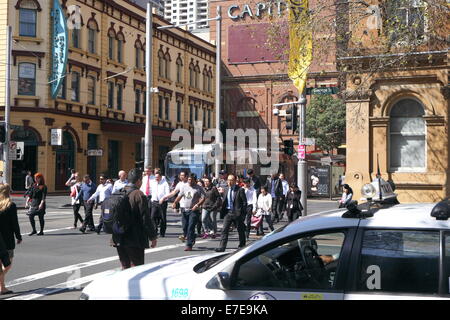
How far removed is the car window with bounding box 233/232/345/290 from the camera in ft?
13.6

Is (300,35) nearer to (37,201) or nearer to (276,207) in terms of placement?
(276,207)

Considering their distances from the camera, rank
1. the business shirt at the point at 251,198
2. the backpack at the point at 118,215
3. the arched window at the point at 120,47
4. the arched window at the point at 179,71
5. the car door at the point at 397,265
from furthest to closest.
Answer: the arched window at the point at 179,71 < the arched window at the point at 120,47 < the business shirt at the point at 251,198 < the backpack at the point at 118,215 < the car door at the point at 397,265

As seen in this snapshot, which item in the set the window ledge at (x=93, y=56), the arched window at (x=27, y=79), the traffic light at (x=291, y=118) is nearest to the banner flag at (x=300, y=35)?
the traffic light at (x=291, y=118)

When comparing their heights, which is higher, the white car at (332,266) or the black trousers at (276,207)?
the white car at (332,266)

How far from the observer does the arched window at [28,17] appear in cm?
3319

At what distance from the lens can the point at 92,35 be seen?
38438mm

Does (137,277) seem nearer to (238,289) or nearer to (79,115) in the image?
(238,289)

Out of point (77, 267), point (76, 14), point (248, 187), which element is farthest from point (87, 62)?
point (77, 267)

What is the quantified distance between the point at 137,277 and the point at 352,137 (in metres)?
12.7

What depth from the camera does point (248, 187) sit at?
16.3 m

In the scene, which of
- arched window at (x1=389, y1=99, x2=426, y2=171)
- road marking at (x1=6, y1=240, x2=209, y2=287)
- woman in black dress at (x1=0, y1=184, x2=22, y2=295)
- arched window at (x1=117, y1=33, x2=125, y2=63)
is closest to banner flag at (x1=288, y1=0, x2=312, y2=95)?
arched window at (x1=389, y1=99, x2=426, y2=171)

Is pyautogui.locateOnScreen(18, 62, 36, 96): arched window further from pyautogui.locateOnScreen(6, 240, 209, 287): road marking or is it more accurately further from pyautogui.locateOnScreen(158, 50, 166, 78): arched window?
pyautogui.locateOnScreen(6, 240, 209, 287): road marking

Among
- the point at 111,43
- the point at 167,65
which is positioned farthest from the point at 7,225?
the point at 167,65

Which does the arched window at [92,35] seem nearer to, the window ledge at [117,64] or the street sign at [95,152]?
the window ledge at [117,64]
